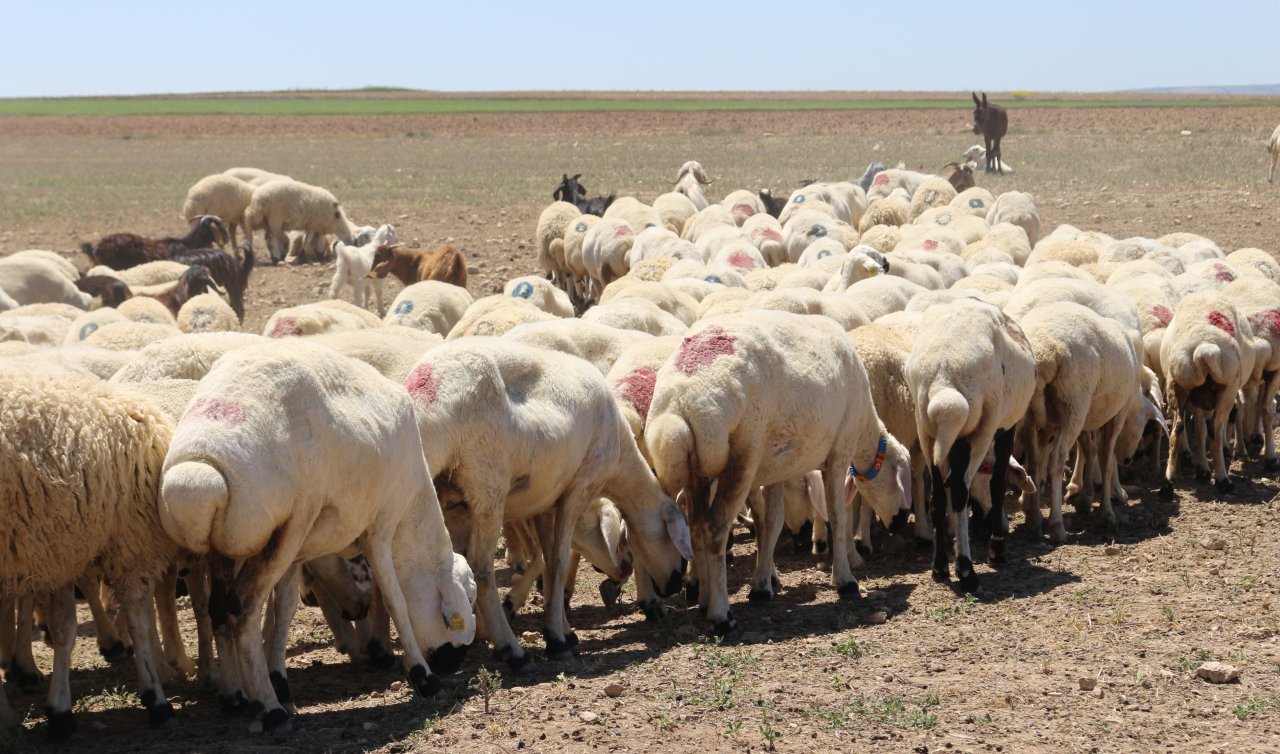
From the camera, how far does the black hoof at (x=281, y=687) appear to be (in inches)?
238

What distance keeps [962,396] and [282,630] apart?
410 cm

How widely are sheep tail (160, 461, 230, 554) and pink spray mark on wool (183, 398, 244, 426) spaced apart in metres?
0.20

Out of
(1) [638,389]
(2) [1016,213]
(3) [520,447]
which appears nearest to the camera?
(3) [520,447]

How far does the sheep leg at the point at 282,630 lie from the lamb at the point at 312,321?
4371 millimetres

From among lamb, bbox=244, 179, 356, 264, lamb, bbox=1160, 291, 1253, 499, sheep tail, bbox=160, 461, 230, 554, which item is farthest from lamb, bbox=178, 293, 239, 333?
lamb, bbox=244, 179, 356, 264

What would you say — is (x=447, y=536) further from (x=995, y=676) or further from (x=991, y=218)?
(x=991, y=218)

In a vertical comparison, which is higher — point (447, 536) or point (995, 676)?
point (447, 536)

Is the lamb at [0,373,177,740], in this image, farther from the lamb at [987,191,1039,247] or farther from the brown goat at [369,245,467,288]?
the lamb at [987,191,1039,247]

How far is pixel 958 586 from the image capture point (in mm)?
8172

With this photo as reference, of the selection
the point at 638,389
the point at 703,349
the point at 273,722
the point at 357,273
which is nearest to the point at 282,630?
the point at 273,722

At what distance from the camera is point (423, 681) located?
6223 millimetres

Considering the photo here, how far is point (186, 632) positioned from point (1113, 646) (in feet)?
16.4

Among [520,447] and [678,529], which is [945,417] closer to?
[678,529]

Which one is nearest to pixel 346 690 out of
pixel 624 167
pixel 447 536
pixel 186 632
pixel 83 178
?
pixel 447 536
